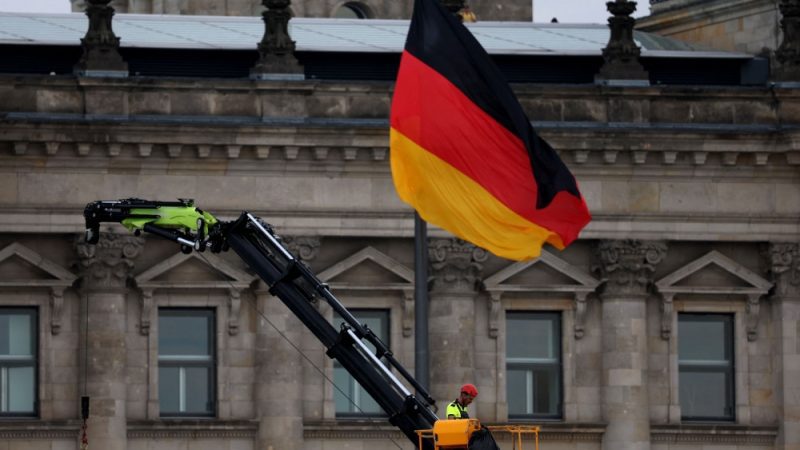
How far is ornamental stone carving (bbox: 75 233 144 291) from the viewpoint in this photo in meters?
68.1

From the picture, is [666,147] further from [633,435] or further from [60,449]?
[60,449]

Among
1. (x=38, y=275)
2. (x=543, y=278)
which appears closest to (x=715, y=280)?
(x=543, y=278)

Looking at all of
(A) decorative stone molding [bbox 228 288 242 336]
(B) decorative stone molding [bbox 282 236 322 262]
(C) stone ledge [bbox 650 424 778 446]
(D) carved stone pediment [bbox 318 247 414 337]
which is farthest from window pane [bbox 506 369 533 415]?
(A) decorative stone molding [bbox 228 288 242 336]

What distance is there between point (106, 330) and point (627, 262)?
9.99m

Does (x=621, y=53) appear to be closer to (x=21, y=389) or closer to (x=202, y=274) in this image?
(x=202, y=274)

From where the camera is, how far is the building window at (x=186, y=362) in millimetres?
69125

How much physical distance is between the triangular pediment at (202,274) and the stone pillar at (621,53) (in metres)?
7.97

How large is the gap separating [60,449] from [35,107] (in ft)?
20.7

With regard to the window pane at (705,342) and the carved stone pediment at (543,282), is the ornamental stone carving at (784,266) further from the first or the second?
the carved stone pediment at (543,282)

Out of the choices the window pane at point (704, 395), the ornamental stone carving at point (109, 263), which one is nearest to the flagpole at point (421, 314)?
the ornamental stone carving at point (109, 263)

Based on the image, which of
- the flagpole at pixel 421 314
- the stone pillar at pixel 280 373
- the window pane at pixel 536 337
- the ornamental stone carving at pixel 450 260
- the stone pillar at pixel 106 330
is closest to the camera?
the flagpole at pixel 421 314

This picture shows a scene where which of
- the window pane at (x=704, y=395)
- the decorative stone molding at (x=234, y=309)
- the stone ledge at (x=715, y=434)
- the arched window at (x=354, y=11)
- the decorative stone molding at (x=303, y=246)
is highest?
the arched window at (x=354, y=11)

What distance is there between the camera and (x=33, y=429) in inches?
2665

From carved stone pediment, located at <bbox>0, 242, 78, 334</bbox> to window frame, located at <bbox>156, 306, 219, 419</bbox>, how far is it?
1.98 meters
